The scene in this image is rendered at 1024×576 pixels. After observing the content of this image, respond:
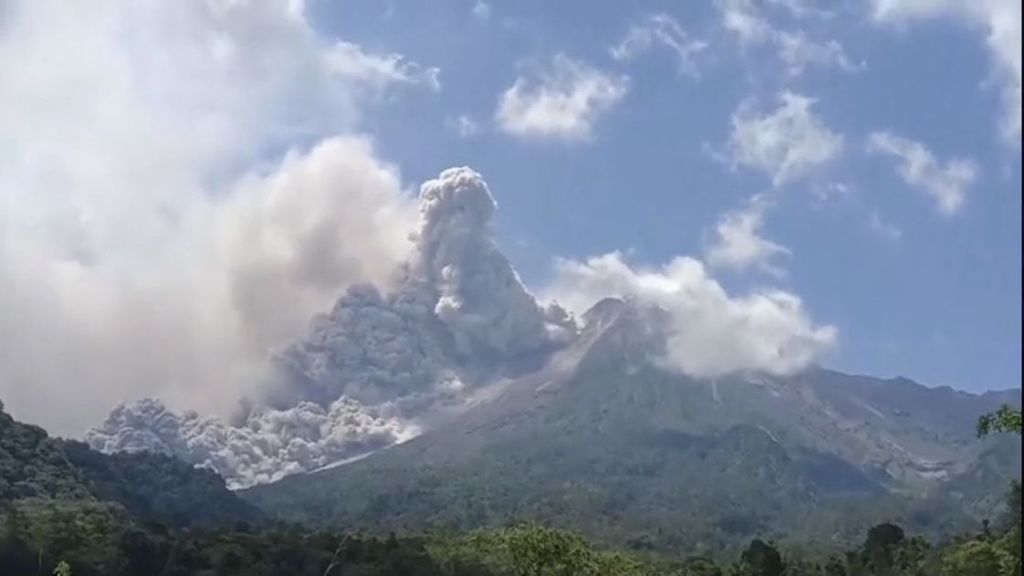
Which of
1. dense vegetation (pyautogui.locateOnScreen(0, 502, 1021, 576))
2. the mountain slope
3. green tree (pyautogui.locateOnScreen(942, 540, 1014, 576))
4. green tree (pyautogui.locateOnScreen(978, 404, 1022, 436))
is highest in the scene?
the mountain slope

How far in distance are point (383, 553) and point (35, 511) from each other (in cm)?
2136

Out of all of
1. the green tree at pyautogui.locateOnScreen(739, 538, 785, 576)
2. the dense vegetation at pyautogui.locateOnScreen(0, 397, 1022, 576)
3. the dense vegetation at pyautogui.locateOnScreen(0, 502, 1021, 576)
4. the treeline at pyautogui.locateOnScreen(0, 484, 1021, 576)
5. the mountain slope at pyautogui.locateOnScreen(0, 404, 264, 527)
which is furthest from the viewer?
the mountain slope at pyautogui.locateOnScreen(0, 404, 264, 527)

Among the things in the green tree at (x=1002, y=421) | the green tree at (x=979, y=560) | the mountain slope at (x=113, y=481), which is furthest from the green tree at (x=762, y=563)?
the green tree at (x=1002, y=421)

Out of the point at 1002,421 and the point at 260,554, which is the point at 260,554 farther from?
the point at 1002,421

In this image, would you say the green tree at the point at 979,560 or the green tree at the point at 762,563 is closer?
the green tree at the point at 979,560

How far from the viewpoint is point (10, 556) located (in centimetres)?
5891

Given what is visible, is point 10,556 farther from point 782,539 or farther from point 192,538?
point 782,539

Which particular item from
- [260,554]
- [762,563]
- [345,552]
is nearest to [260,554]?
[260,554]

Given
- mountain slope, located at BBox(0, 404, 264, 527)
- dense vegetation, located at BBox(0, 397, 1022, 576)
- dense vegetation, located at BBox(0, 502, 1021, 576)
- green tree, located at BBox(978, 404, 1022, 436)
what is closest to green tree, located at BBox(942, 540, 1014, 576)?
dense vegetation, located at BBox(0, 397, 1022, 576)

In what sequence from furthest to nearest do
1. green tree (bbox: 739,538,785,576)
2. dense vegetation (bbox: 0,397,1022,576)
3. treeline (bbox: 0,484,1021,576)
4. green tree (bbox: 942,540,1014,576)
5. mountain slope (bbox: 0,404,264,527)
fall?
mountain slope (bbox: 0,404,264,527)
green tree (bbox: 739,538,785,576)
treeline (bbox: 0,484,1021,576)
green tree (bbox: 942,540,1014,576)
dense vegetation (bbox: 0,397,1022,576)

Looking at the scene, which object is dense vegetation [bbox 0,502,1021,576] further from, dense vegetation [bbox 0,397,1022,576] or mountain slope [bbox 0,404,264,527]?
mountain slope [bbox 0,404,264,527]

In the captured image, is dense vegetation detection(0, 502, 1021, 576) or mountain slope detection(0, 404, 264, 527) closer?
dense vegetation detection(0, 502, 1021, 576)

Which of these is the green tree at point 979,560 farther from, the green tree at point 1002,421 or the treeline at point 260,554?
the green tree at point 1002,421

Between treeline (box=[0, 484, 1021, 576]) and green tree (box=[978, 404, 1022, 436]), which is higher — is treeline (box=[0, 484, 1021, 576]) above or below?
above
